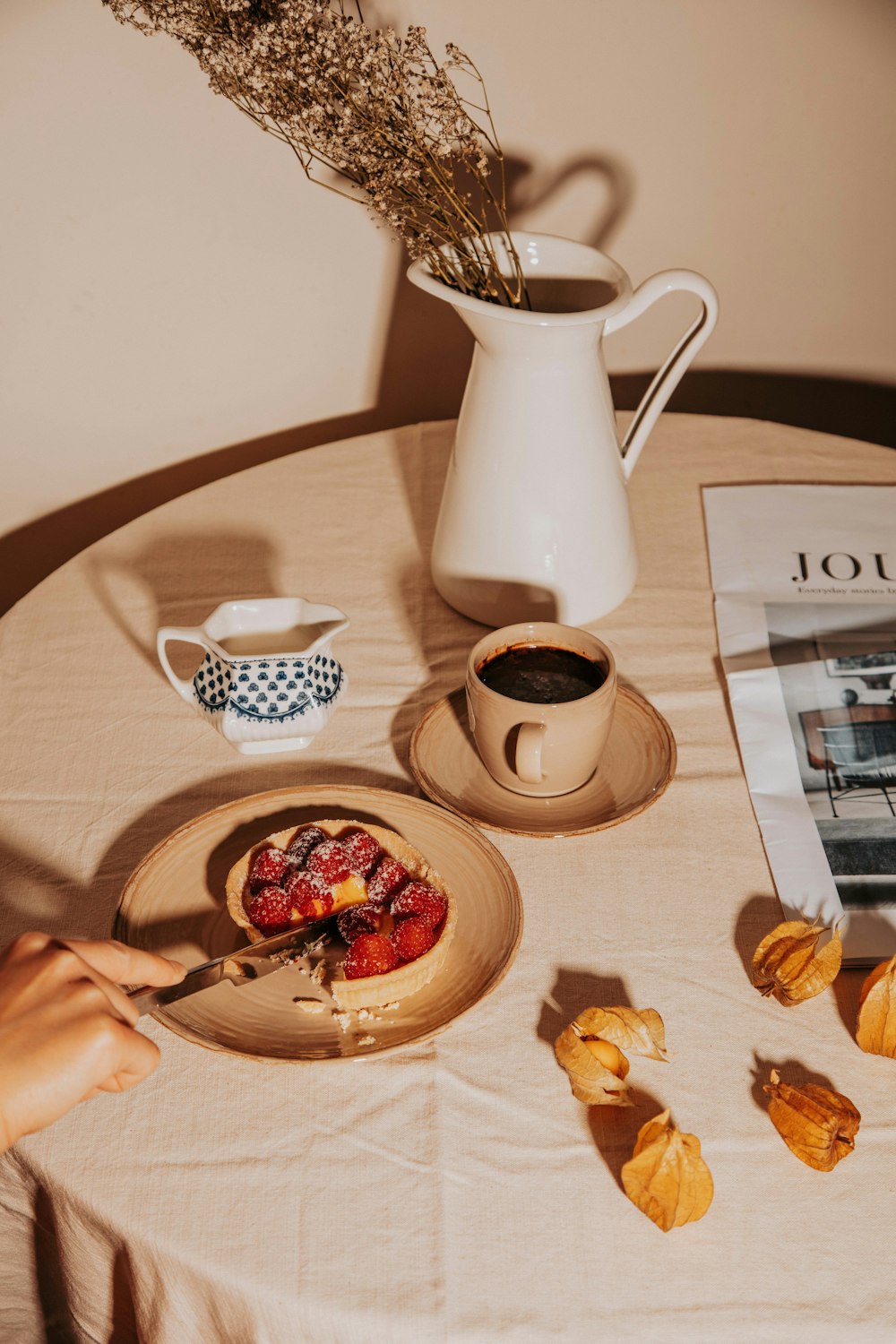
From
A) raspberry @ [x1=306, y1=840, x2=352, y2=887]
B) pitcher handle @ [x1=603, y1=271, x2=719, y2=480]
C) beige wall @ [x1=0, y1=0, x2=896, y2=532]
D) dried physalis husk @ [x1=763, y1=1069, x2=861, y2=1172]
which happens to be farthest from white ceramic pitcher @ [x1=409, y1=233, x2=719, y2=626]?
beige wall @ [x1=0, y1=0, x2=896, y2=532]

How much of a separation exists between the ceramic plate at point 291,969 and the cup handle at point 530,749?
63 millimetres

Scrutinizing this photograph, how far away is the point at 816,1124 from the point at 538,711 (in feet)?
1.02

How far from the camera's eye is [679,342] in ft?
3.14

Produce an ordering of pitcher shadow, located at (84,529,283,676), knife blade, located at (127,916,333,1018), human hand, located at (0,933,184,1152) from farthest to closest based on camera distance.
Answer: pitcher shadow, located at (84,529,283,676)
knife blade, located at (127,916,333,1018)
human hand, located at (0,933,184,1152)

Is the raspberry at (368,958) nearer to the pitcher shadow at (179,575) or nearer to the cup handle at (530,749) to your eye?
the cup handle at (530,749)

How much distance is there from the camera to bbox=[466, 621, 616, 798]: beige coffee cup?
2.52 feet

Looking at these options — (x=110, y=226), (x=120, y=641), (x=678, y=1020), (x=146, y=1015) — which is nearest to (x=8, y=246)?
(x=110, y=226)

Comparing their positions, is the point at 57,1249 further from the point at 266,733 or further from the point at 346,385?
the point at 346,385

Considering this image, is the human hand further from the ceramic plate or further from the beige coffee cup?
the beige coffee cup

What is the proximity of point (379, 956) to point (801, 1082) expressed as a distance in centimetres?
26

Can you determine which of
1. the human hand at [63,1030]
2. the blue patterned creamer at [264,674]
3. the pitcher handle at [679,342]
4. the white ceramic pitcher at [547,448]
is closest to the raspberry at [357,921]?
the human hand at [63,1030]

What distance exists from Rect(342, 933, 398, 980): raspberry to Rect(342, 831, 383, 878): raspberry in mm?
58

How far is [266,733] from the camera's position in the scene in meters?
0.86

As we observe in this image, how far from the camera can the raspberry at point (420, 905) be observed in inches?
26.3
